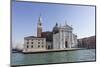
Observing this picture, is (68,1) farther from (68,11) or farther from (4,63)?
(4,63)

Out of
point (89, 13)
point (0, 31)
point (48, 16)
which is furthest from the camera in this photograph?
point (89, 13)

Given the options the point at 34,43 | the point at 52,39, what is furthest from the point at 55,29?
the point at 34,43

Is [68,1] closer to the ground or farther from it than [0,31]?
farther from it

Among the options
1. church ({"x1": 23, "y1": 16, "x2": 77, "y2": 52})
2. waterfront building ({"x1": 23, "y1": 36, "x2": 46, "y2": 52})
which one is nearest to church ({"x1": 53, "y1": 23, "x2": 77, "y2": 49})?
church ({"x1": 23, "y1": 16, "x2": 77, "y2": 52})

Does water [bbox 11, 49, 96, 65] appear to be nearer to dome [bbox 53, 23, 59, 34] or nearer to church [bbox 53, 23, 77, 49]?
church [bbox 53, 23, 77, 49]

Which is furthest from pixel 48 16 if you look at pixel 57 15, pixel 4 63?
pixel 4 63

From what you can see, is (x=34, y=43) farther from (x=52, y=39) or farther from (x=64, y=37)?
(x=64, y=37)

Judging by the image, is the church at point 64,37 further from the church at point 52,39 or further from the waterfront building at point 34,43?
the waterfront building at point 34,43
